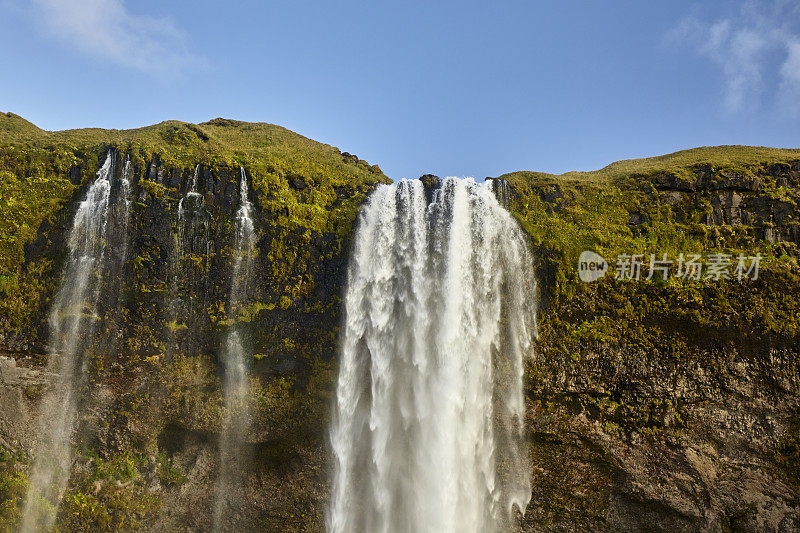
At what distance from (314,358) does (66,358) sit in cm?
903

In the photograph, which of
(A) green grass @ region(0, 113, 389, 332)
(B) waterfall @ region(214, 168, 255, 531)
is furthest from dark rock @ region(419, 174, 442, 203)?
(B) waterfall @ region(214, 168, 255, 531)

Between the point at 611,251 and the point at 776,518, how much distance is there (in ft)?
36.7

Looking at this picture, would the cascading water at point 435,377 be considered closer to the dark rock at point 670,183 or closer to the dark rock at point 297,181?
the dark rock at point 297,181

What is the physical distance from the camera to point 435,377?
16.5m

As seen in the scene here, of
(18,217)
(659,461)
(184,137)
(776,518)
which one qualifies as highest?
(184,137)

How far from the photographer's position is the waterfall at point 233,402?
672 inches

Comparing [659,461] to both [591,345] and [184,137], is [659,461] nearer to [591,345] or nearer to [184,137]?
[591,345]

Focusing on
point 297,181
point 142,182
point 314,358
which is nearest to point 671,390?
point 314,358

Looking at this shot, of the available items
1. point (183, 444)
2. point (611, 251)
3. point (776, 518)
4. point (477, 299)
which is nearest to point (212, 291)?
point (183, 444)

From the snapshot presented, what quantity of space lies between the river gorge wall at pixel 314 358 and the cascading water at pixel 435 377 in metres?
0.76

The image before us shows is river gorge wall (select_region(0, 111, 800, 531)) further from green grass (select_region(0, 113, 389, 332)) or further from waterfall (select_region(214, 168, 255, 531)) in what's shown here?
waterfall (select_region(214, 168, 255, 531))

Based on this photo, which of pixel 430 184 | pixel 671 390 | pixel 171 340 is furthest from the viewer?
pixel 430 184

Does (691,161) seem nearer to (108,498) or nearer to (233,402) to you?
(233,402)

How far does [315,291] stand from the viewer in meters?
17.8
